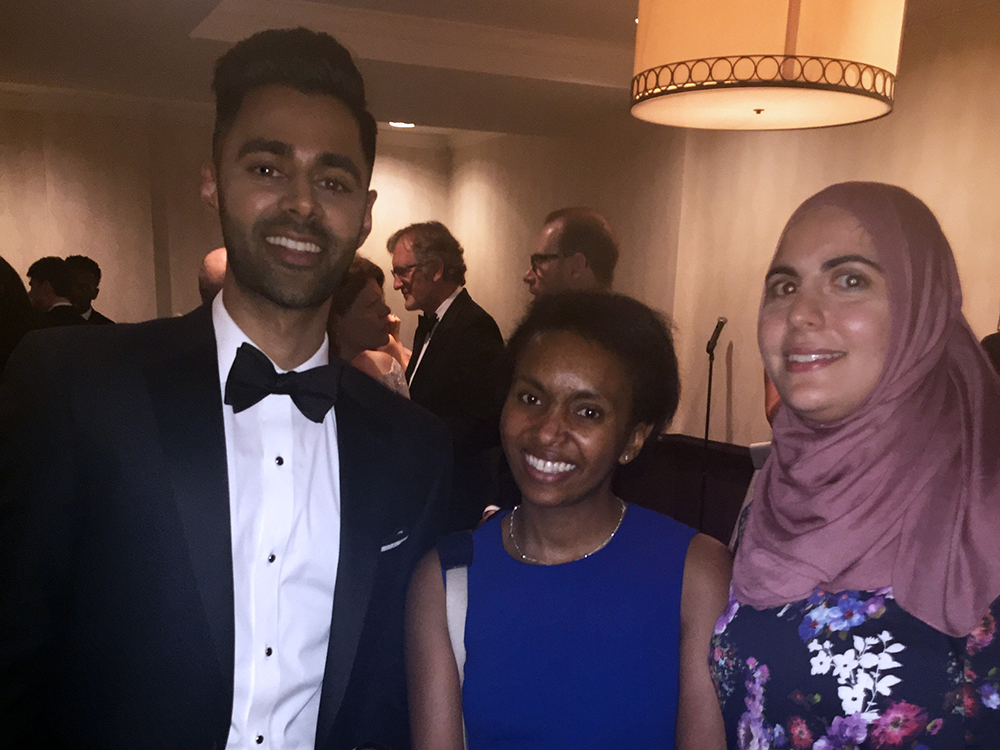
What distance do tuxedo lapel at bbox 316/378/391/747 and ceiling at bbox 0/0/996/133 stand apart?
3.73 m

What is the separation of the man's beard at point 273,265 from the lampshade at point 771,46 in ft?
3.94

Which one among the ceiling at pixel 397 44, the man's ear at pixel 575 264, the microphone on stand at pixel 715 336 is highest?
the ceiling at pixel 397 44

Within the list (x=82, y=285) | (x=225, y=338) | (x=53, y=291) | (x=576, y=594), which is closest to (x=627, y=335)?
(x=576, y=594)

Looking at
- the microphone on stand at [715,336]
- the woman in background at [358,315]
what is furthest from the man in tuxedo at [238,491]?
the microphone on stand at [715,336]

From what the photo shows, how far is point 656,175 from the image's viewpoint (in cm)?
602

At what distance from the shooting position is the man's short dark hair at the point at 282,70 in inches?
53.5

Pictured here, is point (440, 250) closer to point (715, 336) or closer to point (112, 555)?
point (715, 336)

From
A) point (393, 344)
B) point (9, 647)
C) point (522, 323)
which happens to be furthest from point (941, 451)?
point (393, 344)

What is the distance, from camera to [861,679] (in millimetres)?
1130

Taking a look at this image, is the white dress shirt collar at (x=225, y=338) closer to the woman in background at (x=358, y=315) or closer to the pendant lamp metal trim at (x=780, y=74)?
the pendant lamp metal trim at (x=780, y=74)

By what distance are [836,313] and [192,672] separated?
44.7 inches

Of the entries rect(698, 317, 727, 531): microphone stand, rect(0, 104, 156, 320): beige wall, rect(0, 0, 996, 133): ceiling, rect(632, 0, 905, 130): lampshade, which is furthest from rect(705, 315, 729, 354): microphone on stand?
rect(0, 104, 156, 320): beige wall

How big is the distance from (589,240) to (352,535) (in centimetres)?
227

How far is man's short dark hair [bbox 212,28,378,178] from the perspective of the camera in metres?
1.36
